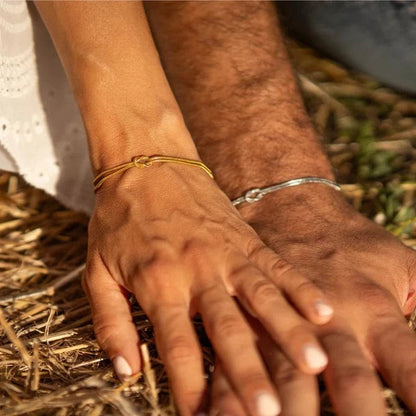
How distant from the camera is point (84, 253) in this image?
57.1 inches

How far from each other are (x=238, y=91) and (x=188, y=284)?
2.07 feet

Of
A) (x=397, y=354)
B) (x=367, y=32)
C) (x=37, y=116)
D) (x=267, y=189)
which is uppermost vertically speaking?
(x=37, y=116)

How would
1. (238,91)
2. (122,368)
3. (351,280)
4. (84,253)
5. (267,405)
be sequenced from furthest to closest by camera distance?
(238,91) → (84,253) → (351,280) → (122,368) → (267,405)

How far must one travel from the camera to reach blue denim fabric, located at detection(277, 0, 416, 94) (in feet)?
5.61

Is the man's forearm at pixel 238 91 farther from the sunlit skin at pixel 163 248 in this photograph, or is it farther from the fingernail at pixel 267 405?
the fingernail at pixel 267 405

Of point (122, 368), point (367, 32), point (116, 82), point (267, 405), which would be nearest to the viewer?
point (267, 405)

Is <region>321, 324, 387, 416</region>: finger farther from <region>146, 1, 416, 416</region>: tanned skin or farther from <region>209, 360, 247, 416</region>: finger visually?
<region>209, 360, 247, 416</region>: finger

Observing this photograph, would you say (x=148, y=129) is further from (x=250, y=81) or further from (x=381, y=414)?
(x=381, y=414)

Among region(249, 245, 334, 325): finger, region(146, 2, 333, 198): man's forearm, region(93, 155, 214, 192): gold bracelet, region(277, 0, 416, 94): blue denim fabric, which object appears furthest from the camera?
→ region(277, 0, 416, 94): blue denim fabric

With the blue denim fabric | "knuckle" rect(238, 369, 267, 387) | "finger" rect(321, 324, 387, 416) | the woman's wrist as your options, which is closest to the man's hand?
"finger" rect(321, 324, 387, 416)

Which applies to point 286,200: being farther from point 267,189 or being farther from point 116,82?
point 116,82

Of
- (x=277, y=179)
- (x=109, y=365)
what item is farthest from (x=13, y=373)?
(x=277, y=179)

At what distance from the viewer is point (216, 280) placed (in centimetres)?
105

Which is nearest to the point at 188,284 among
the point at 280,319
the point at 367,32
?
the point at 280,319
